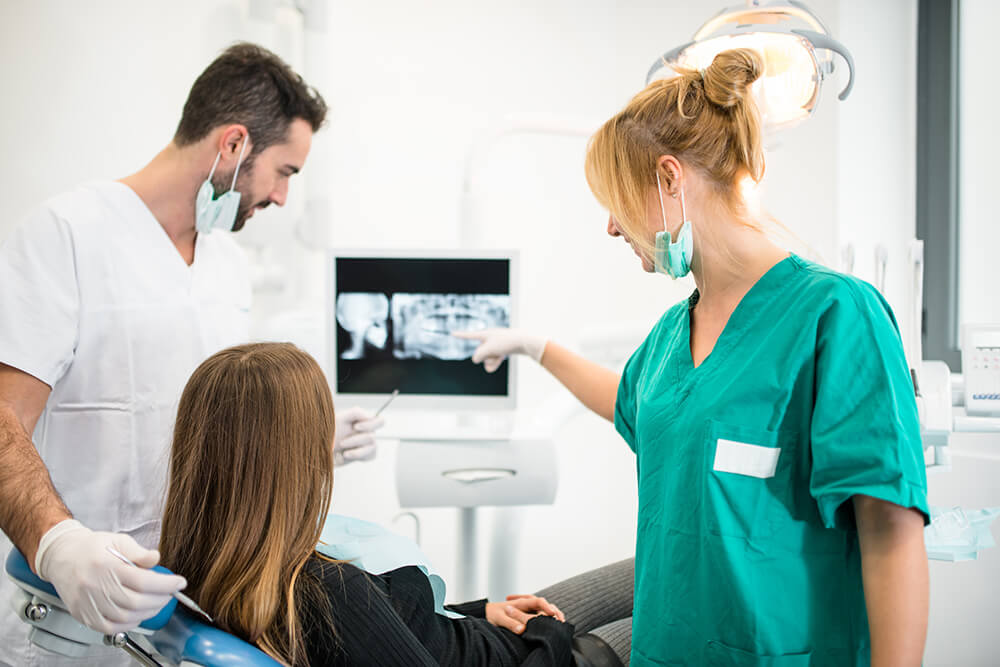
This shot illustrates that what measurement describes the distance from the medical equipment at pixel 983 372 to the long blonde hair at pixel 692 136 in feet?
3.37

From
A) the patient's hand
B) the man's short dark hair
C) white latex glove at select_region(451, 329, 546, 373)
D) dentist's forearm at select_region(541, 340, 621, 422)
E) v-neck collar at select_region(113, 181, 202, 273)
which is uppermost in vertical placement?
the man's short dark hair

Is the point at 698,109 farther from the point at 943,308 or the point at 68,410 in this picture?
the point at 943,308

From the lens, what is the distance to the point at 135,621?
78cm

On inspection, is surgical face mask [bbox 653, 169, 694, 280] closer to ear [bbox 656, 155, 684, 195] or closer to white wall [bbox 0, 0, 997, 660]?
ear [bbox 656, 155, 684, 195]

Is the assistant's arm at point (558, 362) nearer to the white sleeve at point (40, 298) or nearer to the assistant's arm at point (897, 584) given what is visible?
the assistant's arm at point (897, 584)

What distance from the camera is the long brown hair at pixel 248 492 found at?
91cm

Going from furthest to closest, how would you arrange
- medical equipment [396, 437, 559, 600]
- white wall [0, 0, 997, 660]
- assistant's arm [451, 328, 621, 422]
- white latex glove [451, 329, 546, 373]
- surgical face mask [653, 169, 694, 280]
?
1. white wall [0, 0, 997, 660]
2. medical equipment [396, 437, 559, 600]
3. white latex glove [451, 329, 546, 373]
4. assistant's arm [451, 328, 621, 422]
5. surgical face mask [653, 169, 694, 280]

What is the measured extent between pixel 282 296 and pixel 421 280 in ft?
2.72

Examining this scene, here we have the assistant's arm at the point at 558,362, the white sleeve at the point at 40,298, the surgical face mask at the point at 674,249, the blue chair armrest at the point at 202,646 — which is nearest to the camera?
the blue chair armrest at the point at 202,646

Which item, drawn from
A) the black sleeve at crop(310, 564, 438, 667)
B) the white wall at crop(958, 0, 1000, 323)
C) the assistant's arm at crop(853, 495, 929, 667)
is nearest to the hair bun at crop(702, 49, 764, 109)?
the assistant's arm at crop(853, 495, 929, 667)

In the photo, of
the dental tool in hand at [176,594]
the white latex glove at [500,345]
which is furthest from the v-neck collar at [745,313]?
the dental tool in hand at [176,594]

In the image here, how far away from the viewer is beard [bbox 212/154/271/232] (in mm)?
1451

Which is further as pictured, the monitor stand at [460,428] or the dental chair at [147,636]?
the monitor stand at [460,428]

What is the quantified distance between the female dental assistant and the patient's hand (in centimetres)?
23
